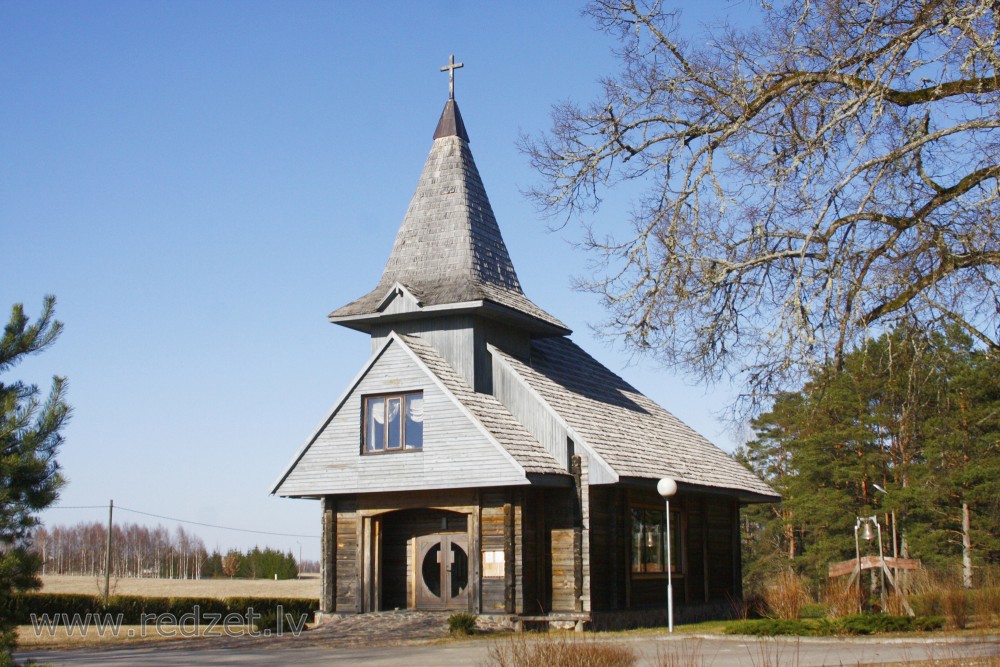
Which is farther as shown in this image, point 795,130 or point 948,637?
point 948,637

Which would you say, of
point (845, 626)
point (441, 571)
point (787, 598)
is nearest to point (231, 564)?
point (441, 571)

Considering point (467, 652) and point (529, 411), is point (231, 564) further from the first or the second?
point (467, 652)

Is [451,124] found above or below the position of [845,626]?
above

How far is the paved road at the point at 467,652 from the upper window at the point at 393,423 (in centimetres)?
451

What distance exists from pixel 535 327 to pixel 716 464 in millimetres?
7065

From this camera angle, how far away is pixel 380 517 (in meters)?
24.8

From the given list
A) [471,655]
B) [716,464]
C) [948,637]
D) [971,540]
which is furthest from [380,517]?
[971,540]

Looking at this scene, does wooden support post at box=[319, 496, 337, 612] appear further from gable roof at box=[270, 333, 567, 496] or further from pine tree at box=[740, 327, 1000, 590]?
pine tree at box=[740, 327, 1000, 590]

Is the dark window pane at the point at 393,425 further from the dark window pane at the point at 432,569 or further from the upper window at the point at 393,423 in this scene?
the dark window pane at the point at 432,569

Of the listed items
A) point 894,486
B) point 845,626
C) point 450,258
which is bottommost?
point 845,626

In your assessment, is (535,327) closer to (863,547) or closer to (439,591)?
(439,591)

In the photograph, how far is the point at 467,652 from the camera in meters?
18.1

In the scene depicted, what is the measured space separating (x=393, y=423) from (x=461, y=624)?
477 centimetres

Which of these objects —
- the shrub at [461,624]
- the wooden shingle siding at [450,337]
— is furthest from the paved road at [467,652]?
the wooden shingle siding at [450,337]
